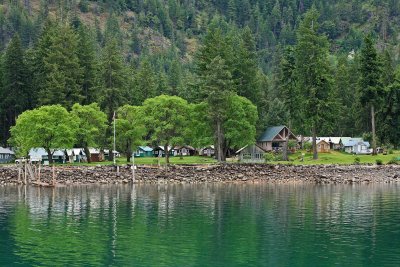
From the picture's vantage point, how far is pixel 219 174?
9244 cm

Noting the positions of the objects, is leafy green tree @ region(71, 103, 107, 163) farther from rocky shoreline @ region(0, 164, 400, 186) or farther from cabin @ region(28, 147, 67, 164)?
rocky shoreline @ region(0, 164, 400, 186)

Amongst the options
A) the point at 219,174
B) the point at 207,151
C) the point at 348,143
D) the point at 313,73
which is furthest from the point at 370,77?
the point at 207,151

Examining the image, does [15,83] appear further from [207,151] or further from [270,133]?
[270,133]

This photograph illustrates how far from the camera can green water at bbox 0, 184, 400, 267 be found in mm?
36188

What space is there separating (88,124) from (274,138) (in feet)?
121

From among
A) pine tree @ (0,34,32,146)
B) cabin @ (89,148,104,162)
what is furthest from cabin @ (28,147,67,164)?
pine tree @ (0,34,32,146)

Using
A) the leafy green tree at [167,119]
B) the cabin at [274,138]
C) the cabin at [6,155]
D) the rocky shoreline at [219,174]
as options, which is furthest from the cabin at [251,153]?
the cabin at [6,155]

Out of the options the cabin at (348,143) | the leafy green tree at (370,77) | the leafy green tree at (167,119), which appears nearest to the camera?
the leafy green tree at (167,119)

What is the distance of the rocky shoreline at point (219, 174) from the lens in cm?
8844

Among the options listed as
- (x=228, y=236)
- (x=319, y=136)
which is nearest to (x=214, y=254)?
(x=228, y=236)

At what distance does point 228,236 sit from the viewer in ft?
141

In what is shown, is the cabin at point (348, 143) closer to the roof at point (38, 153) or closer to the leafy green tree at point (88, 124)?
the leafy green tree at point (88, 124)

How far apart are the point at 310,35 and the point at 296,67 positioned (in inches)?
225

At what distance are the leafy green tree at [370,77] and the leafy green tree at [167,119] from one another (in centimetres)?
2865
